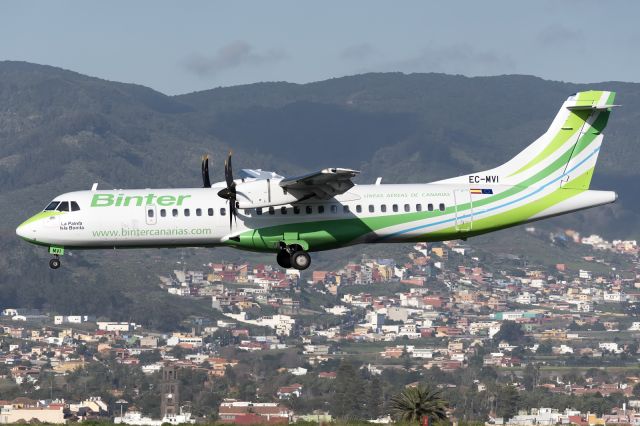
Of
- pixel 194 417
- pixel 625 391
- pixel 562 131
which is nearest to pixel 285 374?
pixel 194 417

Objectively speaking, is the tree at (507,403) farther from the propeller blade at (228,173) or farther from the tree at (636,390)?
the propeller blade at (228,173)

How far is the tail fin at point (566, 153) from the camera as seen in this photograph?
5762 cm

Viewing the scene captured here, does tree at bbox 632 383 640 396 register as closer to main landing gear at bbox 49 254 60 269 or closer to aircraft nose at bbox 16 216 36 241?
main landing gear at bbox 49 254 60 269

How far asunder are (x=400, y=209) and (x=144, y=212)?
35.4ft

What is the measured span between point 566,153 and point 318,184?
12137mm

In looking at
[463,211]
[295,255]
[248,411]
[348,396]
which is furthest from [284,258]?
[348,396]

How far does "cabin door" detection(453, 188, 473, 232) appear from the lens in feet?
183

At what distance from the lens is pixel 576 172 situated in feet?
190

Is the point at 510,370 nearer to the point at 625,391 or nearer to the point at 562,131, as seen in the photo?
the point at 625,391

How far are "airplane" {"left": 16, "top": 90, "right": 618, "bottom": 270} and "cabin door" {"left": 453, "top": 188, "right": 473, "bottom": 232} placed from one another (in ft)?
0.14

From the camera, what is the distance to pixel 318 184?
53281mm

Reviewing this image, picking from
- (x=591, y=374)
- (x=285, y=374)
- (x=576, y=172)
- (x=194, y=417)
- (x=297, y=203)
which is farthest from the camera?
(x=591, y=374)

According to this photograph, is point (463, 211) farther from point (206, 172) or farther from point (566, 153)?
point (206, 172)

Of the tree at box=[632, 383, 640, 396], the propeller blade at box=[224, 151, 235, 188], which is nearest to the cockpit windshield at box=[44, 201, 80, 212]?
the propeller blade at box=[224, 151, 235, 188]
